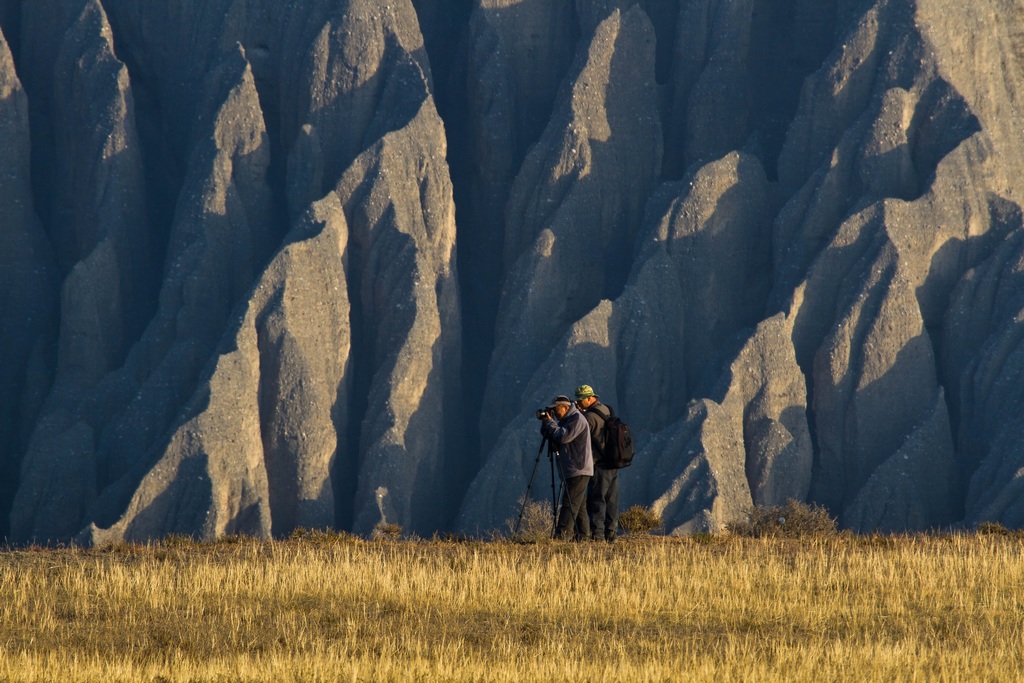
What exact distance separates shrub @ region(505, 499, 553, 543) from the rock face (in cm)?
882

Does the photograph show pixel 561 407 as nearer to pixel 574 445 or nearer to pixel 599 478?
pixel 574 445

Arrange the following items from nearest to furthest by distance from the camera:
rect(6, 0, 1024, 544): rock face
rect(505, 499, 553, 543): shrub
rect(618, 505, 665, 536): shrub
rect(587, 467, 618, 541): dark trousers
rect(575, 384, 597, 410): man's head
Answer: rect(575, 384, 597, 410): man's head, rect(587, 467, 618, 541): dark trousers, rect(505, 499, 553, 543): shrub, rect(618, 505, 665, 536): shrub, rect(6, 0, 1024, 544): rock face

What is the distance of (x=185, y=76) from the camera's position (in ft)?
169

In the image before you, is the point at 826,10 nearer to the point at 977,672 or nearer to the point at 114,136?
the point at 114,136

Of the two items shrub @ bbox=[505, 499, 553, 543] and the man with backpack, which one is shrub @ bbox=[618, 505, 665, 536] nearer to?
shrub @ bbox=[505, 499, 553, 543]

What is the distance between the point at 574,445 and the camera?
20234 millimetres

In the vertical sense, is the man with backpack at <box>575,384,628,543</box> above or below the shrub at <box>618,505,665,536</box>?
above

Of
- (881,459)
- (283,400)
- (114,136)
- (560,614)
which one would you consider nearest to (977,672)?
(560,614)

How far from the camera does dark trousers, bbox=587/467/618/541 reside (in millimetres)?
21195

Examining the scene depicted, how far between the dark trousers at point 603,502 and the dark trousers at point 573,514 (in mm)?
122

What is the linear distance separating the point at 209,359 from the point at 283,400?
2.47 metres

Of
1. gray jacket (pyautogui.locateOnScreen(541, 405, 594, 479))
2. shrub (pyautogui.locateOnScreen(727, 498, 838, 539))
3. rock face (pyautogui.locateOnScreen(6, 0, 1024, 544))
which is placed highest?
rock face (pyautogui.locateOnScreen(6, 0, 1024, 544))

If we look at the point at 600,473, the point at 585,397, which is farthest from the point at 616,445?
the point at 585,397

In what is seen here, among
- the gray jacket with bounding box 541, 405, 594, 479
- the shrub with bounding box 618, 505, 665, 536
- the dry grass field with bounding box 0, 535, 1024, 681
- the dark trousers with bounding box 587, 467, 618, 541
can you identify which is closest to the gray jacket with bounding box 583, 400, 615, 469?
the dark trousers with bounding box 587, 467, 618, 541
